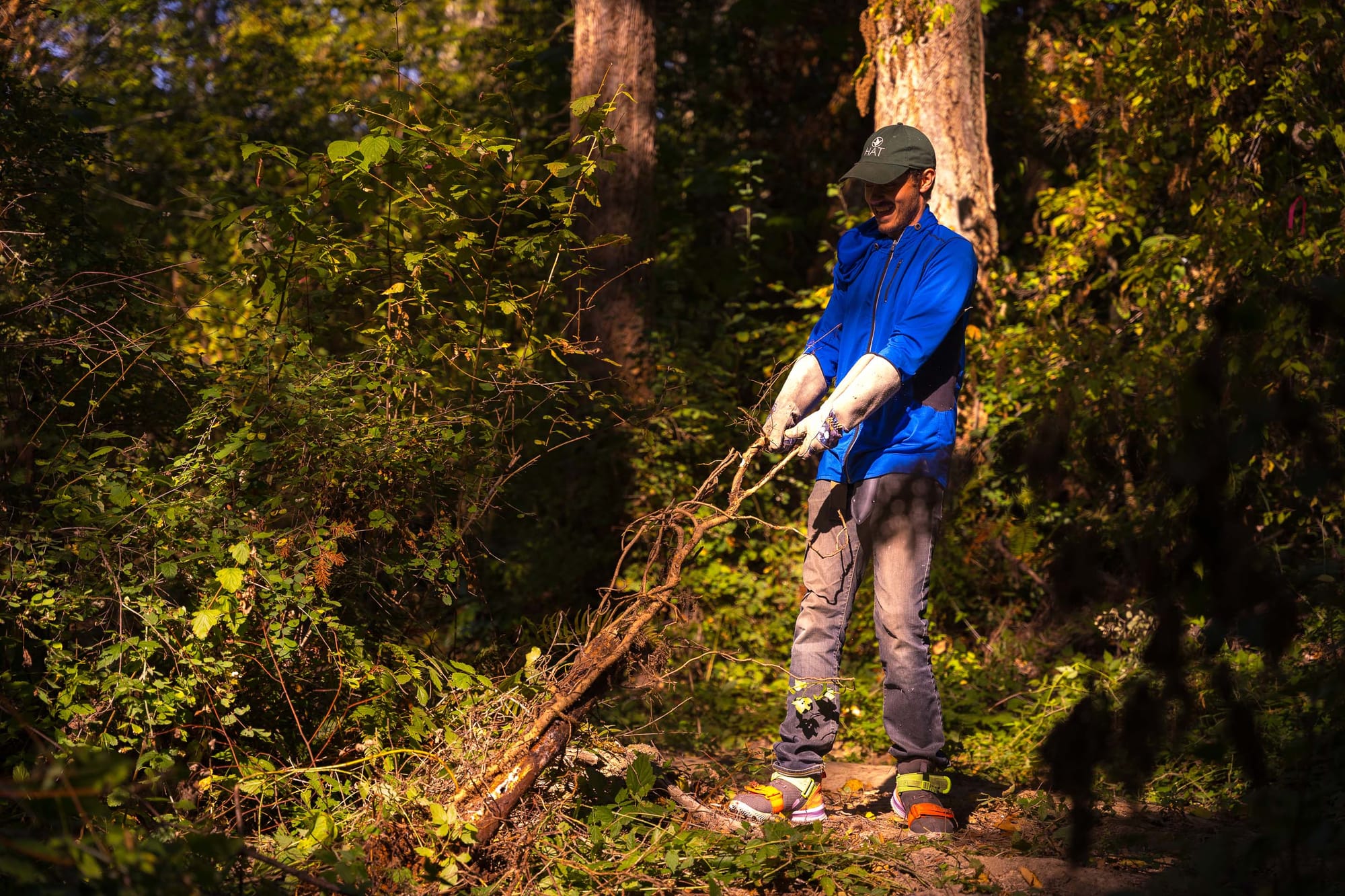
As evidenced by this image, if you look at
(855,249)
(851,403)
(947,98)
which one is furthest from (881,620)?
(947,98)

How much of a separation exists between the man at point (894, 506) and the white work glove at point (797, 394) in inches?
0.5

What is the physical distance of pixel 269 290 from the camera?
4.05m

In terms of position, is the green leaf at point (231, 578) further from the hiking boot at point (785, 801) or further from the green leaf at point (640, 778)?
the hiking boot at point (785, 801)

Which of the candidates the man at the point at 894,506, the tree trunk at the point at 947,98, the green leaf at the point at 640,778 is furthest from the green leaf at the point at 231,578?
the tree trunk at the point at 947,98

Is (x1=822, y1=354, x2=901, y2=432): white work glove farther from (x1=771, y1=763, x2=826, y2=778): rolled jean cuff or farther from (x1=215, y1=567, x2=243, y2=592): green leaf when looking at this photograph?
(x1=215, y1=567, x2=243, y2=592): green leaf

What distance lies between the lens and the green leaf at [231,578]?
330cm

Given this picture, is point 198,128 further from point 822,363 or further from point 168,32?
point 822,363

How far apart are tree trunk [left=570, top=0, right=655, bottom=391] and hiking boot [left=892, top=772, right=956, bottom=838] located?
13.0 feet

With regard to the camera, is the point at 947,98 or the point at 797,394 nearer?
the point at 797,394

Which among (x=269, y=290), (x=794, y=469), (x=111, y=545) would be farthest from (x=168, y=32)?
(x=111, y=545)

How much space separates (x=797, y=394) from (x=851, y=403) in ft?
1.79

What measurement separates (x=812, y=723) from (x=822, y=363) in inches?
50.7

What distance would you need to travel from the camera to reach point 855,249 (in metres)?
4.11

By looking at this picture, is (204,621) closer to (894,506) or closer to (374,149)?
(374,149)
